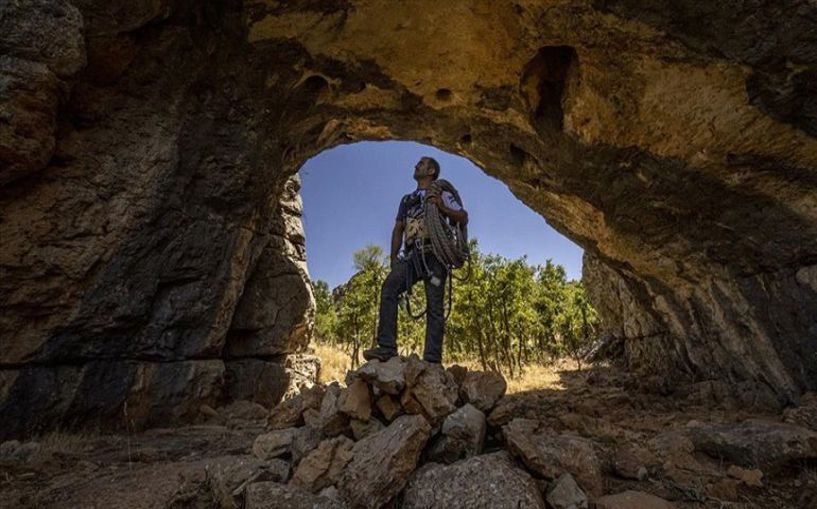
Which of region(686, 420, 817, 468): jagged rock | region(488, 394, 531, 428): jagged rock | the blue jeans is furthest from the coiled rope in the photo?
region(686, 420, 817, 468): jagged rock

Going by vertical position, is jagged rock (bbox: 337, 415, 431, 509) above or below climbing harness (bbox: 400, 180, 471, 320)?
below

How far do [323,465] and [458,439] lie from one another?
1222 mm

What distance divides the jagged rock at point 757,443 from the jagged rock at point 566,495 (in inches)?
83.6

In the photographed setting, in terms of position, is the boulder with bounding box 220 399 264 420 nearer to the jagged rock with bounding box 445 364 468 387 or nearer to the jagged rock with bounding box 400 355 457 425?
the jagged rock with bounding box 445 364 468 387

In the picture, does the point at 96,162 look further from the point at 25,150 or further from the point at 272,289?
the point at 272,289

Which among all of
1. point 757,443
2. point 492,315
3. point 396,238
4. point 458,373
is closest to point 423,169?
point 396,238

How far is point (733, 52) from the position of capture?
4.79 metres

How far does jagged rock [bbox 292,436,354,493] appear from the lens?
10.9 feet

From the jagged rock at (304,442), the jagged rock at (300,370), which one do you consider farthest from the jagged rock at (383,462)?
the jagged rock at (300,370)

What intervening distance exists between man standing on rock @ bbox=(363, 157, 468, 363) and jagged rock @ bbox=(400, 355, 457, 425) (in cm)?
46

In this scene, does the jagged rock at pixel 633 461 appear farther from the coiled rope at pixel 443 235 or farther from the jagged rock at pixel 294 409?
the jagged rock at pixel 294 409

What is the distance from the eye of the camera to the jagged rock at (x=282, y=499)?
115 inches

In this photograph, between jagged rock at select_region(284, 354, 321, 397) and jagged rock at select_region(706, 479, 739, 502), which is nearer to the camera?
jagged rock at select_region(706, 479, 739, 502)

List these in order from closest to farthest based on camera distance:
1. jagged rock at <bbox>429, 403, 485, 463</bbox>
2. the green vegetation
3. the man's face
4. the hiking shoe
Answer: jagged rock at <bbox>429, 403, 485, 463</bbox>
the hiking shoe
the man's face
the green vegetation
